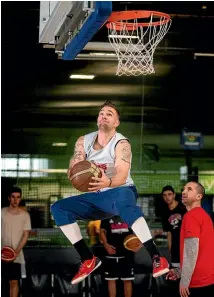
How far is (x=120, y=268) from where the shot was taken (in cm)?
1424

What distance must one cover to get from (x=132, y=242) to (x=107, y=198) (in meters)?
4.76

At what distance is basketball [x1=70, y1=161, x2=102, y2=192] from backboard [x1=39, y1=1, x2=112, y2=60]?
1.26 metres

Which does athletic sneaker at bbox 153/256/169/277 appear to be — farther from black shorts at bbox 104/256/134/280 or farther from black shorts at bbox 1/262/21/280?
black shorts at bbox 1/262/21/280

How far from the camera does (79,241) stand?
8797mm

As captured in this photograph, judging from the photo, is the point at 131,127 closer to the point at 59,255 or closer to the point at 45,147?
the point at 45,147

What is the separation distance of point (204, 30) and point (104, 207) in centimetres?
865

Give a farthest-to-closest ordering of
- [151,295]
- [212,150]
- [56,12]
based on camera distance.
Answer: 1. [212,150]
2. [151,295]
3. [56,12]

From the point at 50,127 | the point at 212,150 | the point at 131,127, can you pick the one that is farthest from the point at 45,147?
the point at 212,150

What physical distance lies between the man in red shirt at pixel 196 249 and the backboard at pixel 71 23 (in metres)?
2.37

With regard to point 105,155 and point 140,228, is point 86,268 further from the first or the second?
point 105,155

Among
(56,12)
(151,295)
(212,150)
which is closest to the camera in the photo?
(56,12)

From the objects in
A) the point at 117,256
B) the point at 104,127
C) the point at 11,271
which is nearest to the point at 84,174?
the point at 104,127

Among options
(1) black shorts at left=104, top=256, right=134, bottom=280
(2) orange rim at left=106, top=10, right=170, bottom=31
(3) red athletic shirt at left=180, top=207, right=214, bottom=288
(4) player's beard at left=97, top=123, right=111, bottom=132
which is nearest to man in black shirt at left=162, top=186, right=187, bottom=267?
(1) black shorts at left=104, top=256, right=134, bottom=280

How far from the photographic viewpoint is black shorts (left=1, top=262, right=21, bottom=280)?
14.2 m
